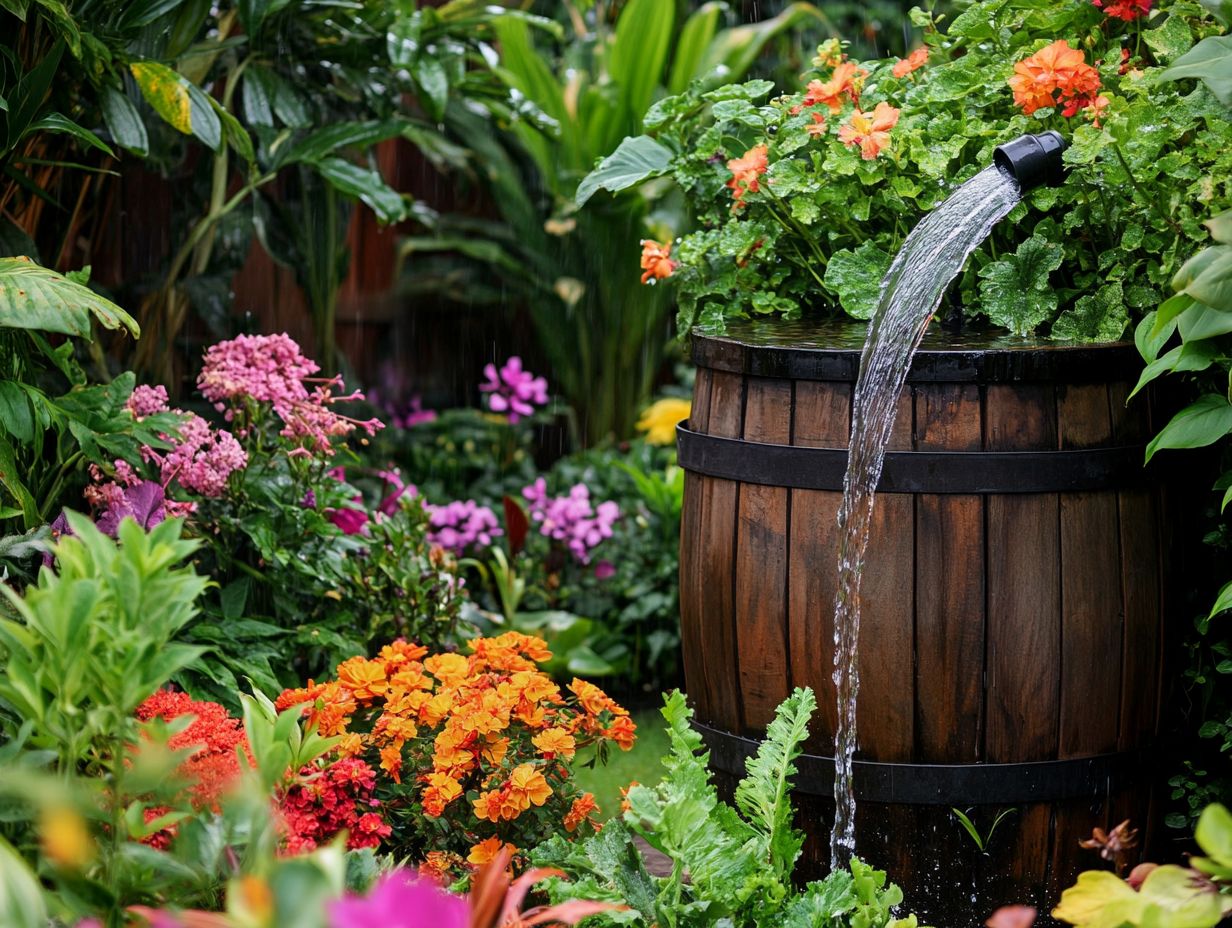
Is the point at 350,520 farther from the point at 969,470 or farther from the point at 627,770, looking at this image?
the point at 969,470

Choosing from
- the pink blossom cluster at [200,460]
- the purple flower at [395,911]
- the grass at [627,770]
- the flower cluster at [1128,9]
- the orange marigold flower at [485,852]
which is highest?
the flower cluster at [1128,9]

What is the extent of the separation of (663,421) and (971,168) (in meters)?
2.63

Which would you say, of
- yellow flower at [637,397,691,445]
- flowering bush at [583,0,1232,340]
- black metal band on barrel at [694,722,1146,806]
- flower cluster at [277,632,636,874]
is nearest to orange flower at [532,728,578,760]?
flower cluster at [277,632,636,874]

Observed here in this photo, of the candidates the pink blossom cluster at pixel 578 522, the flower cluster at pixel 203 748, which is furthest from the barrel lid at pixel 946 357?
the pink blossom cluster at pixel 578 522

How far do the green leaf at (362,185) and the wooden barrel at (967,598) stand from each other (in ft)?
4.45

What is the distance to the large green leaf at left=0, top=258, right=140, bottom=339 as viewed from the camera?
205cm

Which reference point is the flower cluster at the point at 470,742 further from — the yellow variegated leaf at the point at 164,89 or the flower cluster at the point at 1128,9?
the flower cluster at the point at 1128,9

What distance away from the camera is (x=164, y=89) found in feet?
8.63

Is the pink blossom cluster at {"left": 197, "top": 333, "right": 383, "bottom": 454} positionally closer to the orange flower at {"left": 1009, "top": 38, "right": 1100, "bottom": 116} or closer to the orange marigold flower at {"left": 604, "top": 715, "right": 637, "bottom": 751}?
the orange marigold flower at {"left": 604, "top": 715, "right": 637, "bottom": 751}

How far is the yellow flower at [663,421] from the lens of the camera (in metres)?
4.81

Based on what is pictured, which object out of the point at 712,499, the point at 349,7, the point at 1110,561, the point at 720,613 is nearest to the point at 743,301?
the point at 712,499

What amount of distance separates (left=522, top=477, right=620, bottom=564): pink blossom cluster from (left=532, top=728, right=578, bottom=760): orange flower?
1.93 m

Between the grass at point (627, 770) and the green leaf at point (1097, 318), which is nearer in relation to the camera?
the green leaf at point (1097, 318)

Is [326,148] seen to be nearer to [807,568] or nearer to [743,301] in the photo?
[743,301]
